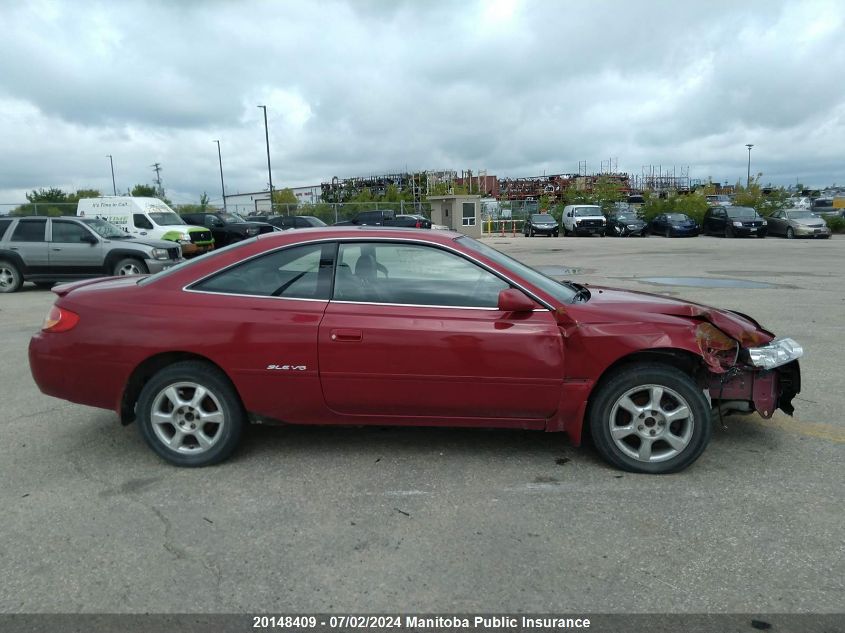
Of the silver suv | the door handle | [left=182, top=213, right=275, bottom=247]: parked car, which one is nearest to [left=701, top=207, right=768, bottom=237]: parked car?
[left=182, top=213, right=275, bottom=247]: parked car

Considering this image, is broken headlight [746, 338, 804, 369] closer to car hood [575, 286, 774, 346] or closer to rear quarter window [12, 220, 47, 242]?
car hood [575, 286, 774, 346]

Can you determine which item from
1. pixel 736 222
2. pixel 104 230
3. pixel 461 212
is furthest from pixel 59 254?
pixel 736 222

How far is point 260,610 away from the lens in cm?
260

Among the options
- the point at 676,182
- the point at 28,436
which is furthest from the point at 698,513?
the point at 676,182

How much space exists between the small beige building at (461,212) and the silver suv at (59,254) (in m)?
28.2

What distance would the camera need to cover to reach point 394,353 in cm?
373

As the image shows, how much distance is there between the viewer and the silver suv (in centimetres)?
1289

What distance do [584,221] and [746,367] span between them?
34719 mm

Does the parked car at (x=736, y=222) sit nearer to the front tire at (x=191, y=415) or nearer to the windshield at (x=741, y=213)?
the windshield at (x=741, y=213)

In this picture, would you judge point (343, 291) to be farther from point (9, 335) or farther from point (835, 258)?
point (835, 258)

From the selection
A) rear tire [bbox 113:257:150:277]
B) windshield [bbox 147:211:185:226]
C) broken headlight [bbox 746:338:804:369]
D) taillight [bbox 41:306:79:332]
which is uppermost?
windshield [bbox 147:211:185:226]

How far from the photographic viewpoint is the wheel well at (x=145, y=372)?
393 centimetres

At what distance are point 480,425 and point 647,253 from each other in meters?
19.9

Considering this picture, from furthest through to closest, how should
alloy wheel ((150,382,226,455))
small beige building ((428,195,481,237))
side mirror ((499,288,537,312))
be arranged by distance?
small beige building ((428,195,481,237)), alloy wheel ((150,382,226,455)), side mirror ((499,288,537,312))
